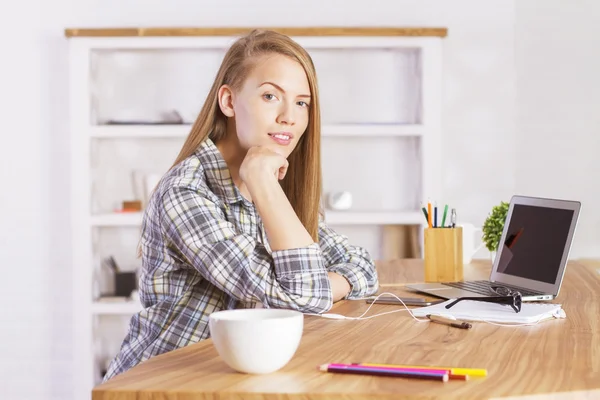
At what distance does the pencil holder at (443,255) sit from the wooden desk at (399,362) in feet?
1.74

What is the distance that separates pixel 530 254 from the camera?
6.04ft

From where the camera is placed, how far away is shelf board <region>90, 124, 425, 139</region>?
3.71 metres

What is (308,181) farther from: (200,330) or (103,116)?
(103,116)

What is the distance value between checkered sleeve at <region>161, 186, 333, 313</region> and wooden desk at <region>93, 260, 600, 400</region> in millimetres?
56

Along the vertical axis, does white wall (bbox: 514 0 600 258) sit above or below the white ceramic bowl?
above

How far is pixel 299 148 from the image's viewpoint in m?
1.88

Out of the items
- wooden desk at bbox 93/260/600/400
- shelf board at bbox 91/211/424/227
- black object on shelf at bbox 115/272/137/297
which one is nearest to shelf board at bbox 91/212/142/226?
shelf board at bbox 91/211/424/227

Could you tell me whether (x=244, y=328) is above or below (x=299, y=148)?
below

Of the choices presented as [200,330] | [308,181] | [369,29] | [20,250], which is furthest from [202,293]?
[20,250]

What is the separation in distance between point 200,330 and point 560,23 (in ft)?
8.70

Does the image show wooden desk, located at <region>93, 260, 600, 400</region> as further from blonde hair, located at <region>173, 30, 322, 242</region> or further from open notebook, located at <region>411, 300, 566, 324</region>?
blonde hair, located at <region>173, 30, 322, 242</region>

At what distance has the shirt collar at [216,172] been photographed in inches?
66.4

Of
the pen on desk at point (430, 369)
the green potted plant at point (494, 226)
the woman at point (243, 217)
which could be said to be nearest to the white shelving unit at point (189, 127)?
the green potted plant at point (494, 226)

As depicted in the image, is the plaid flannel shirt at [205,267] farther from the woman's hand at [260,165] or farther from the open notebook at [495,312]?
the open notebook at [495,312]
